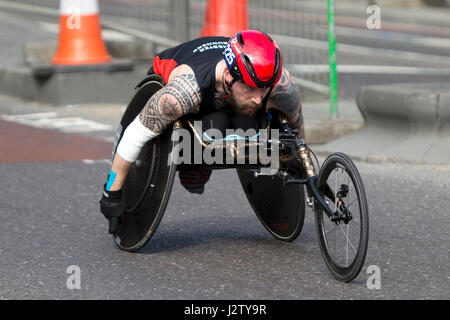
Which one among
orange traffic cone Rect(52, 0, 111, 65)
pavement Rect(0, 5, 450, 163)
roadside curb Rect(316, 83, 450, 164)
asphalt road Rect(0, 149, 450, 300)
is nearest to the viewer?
asphalt road Rect(0, 149, 450, 300)

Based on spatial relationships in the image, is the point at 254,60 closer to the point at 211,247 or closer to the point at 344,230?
the point at 344,230

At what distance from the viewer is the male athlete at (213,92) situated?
5133 mm

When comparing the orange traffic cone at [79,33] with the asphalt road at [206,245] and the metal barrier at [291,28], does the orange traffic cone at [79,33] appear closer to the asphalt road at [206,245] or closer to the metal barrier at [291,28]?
the metal barrier at [291,28]

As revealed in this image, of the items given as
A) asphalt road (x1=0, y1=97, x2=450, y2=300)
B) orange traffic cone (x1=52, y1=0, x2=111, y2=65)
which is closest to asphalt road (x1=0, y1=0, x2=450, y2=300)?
asphalt road (x1=0, y1=97, x2=450, y2=300)

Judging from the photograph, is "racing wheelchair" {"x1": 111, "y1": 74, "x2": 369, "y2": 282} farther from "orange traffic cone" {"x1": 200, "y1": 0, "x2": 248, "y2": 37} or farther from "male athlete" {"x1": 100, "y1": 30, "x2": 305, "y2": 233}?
"orange traffic cone" {"x1": 200, "y1": 0, "x2": 248, "y2": 37}

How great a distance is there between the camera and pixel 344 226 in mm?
5242

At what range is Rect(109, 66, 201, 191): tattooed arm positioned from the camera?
5.27m

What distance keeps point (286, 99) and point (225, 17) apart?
5315mm

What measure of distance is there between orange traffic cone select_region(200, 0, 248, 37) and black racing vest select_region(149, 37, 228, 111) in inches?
191
